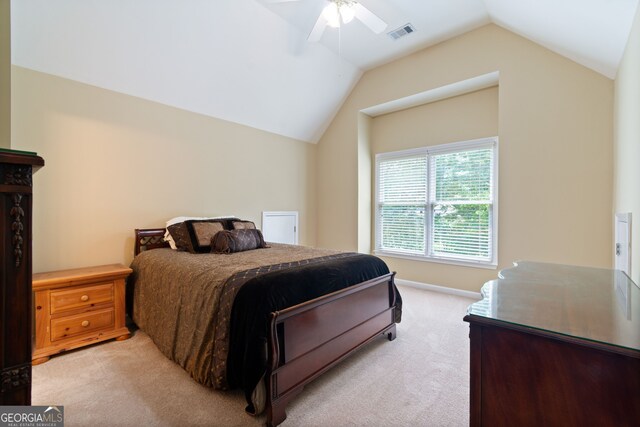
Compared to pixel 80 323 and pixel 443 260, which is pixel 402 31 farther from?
pixel 80 323

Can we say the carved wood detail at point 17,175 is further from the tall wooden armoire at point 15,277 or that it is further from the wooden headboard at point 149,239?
the wooden headboard at point 149,239

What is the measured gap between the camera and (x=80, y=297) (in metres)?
2.46

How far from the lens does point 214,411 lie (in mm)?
1716

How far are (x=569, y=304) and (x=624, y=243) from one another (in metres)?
1.43

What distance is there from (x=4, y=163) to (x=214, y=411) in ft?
5.48

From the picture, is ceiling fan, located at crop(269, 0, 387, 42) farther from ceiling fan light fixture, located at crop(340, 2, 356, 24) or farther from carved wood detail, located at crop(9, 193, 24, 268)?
carved wood detail, located at crop(9, 193, 24, 268)

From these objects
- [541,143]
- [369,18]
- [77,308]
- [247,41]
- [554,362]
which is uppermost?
[247,41]

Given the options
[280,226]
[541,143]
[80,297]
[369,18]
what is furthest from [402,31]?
[80,297]

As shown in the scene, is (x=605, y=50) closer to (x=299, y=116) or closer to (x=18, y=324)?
(x=299, y=116)

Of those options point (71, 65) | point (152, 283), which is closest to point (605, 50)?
point (152, 283)

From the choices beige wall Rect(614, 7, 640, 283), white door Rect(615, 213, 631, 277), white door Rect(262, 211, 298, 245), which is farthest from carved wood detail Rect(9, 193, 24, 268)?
white door Rect(262, 211, 298, 245)

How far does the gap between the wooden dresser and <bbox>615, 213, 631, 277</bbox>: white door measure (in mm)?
1031

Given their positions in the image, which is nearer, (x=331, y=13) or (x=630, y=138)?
(x=630, y=138)

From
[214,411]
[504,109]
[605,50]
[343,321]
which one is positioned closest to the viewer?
[214,411]
